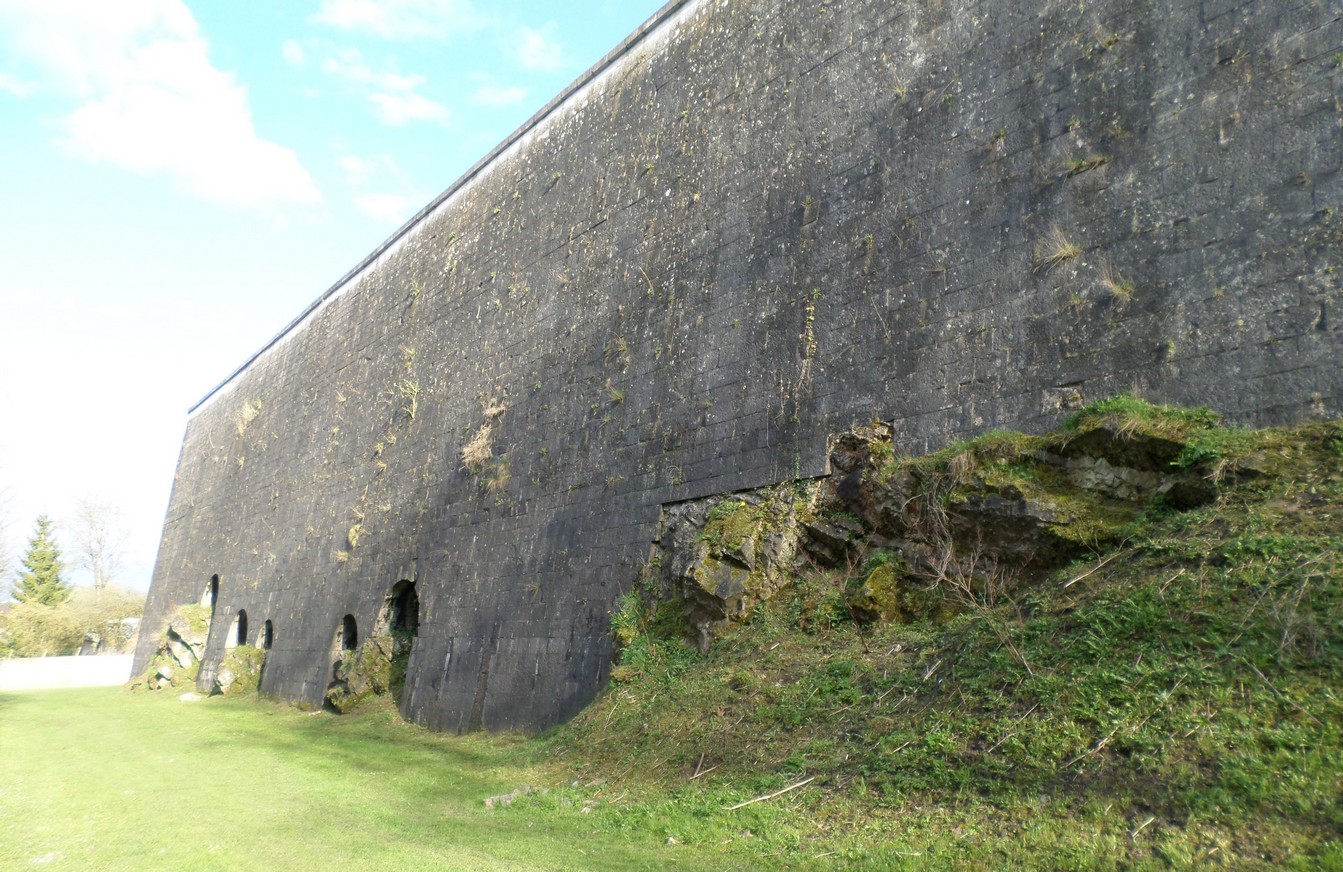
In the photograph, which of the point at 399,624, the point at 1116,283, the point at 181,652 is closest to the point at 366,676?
the point at 399,624

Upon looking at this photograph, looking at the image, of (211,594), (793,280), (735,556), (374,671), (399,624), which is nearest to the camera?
(735,556)

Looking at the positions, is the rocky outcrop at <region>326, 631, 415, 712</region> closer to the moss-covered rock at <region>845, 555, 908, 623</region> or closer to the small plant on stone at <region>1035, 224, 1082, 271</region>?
the moss-covered rock at <region>845, 555, 908, 623</region>

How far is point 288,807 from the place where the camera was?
249 inches

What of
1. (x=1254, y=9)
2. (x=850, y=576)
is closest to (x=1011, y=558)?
(x=850, y=576)

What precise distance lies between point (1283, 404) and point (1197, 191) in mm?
1585

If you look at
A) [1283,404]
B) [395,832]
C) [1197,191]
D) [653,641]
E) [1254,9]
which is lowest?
[395,832]

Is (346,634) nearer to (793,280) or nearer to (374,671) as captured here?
(374,671)

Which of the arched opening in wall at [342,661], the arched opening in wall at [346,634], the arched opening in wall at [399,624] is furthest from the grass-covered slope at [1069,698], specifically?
the arched opening in wall at [346,634]

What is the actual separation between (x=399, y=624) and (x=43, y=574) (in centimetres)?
3536

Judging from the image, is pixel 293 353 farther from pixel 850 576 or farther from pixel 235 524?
pixel 850 576

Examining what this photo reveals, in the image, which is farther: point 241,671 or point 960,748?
point 241,671

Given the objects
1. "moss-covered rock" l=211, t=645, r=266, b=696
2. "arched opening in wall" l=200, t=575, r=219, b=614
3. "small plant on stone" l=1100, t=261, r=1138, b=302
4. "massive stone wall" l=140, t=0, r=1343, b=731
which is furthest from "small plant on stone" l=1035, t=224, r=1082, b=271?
"arched opening in wall" l=200, t=575, r=219, b=614

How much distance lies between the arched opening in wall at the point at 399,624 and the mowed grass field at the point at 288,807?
1.51 metres

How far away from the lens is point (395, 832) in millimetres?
5469
